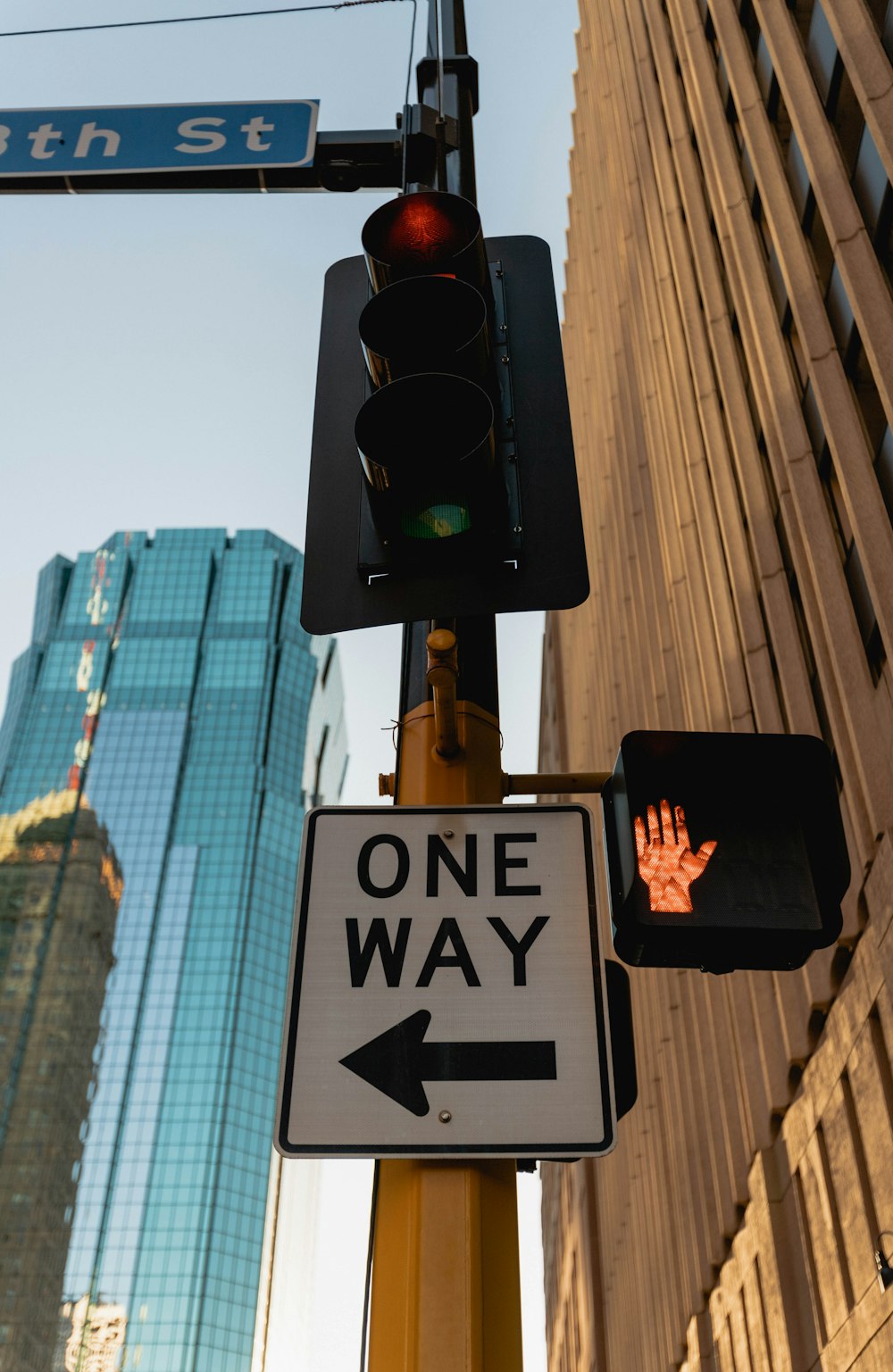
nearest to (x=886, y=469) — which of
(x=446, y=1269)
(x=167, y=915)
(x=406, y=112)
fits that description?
(x=406, y=112)

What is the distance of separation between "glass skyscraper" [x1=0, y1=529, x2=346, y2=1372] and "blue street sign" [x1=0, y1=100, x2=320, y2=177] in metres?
84.5

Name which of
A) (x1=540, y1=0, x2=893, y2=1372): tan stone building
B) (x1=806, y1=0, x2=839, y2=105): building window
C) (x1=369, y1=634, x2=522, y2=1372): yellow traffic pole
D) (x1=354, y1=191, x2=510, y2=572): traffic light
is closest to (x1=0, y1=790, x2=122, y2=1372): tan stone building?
(x1=540, y1=0, x2=893, y2=1372): tan stone building

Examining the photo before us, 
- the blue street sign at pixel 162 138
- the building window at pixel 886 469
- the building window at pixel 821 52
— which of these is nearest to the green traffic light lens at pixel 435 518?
the blue street sign at pixel 162 138

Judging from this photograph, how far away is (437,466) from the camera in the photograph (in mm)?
2611

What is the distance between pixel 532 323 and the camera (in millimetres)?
3355

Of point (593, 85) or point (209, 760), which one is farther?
point (209, 760)

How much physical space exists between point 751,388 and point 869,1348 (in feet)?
38.6

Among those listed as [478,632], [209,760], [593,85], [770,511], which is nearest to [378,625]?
[478,632]

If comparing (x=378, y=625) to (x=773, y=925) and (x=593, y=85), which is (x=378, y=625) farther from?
(x=593, y=85)

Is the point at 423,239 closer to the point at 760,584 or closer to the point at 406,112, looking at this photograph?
the point at 406,112

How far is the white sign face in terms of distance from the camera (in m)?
2.22

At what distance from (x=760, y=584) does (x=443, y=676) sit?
512 inches

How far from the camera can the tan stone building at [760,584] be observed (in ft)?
35.0

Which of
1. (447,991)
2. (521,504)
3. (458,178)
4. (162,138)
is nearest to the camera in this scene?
(447,991)
